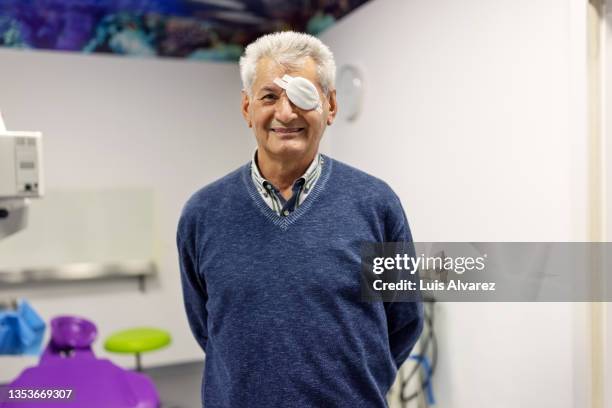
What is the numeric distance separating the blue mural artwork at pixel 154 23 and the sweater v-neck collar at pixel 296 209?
226 cm

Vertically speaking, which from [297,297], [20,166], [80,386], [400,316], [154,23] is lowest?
[80,386]

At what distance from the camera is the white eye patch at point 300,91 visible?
1263 mm

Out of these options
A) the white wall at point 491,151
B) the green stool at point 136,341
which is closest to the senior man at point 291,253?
the white wall at point 491,151

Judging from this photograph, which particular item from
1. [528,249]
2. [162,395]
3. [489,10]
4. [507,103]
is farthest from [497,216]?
[162,395]

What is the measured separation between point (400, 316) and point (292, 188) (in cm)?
48

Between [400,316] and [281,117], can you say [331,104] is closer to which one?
[281,117]

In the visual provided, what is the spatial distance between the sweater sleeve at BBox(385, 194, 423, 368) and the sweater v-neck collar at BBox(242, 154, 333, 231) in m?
0.19

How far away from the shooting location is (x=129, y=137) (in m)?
4.03

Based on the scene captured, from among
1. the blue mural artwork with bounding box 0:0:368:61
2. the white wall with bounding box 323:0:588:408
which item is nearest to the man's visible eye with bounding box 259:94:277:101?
the white wall with bounding box 323:0:588:408

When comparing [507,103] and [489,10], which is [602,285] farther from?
[489,10]

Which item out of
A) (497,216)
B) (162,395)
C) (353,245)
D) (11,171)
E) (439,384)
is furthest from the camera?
(162,395)

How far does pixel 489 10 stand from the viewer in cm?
220

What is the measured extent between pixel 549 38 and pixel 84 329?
2.05 m

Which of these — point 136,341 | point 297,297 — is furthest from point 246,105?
point 136,341
